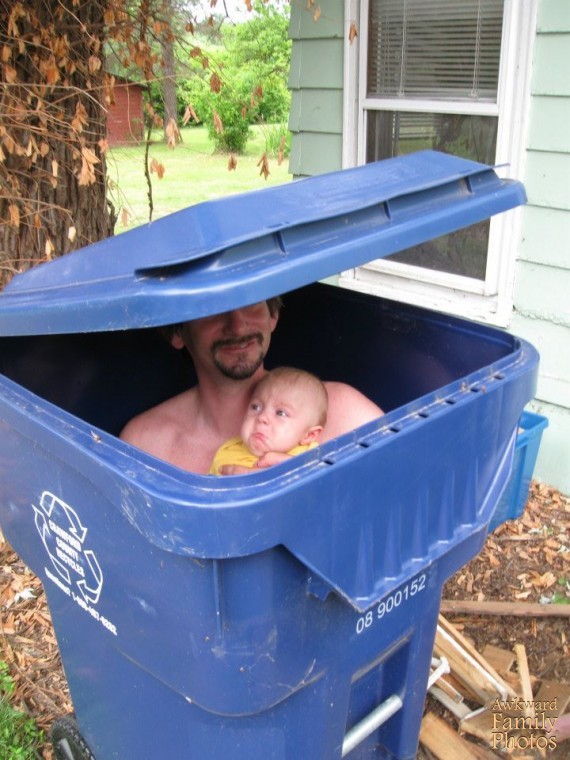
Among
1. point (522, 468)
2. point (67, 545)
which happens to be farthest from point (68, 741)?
point (522, 468)

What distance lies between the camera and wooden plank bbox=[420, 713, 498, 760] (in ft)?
6.94

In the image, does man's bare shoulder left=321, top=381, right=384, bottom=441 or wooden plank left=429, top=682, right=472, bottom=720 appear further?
wooden plank left=429, top=682, right=472, bottom=720

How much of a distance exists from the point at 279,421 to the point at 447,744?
1.14 meters

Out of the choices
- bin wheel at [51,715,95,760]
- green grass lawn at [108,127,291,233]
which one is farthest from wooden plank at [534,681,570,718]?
green grass lawn at [108,127,291,233]

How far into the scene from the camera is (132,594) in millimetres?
1320

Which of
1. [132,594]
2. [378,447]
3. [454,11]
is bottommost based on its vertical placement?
[132,594]

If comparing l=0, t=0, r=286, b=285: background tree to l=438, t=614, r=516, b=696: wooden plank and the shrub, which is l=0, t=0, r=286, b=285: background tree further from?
l=438, t=614, r=516, b=696: wooden plank

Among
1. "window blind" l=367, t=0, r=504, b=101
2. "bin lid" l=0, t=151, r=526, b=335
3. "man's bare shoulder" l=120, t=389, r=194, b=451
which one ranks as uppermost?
"window blind" l=367, t=0, r=504, b=101

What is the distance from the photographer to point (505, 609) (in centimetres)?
266

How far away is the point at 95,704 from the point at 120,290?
3.70ft

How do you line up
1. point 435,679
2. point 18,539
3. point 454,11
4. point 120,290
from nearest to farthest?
point 120,290 < point 18,539 < point 435,679 < point 454,11

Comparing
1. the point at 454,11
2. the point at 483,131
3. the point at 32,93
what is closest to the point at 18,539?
the point at 32,93

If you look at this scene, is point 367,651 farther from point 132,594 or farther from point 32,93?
point 32,93

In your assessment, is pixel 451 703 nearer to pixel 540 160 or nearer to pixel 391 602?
pixel 391 602
